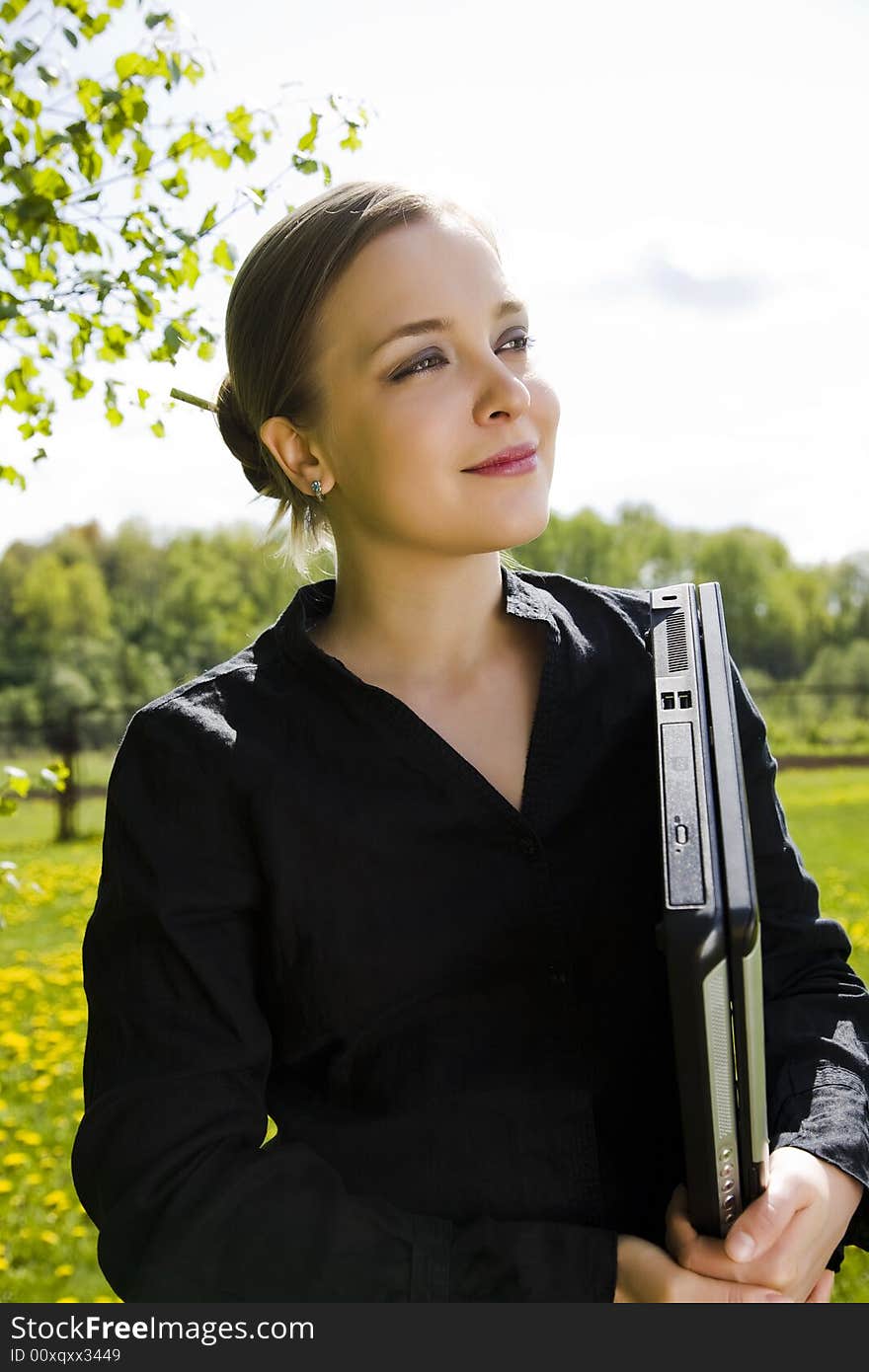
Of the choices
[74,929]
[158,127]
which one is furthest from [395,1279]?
[74,929]

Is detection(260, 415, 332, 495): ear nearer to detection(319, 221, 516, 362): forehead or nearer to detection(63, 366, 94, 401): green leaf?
detection(319, 221, 516, 362): forehead

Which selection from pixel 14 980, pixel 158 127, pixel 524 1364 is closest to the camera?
pixel 524 1364

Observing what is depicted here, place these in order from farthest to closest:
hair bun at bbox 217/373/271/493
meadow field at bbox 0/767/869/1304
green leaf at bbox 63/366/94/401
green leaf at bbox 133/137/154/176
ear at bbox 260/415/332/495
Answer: meadow field at bbox 0/767/869/1304, green leaf at bbox 63/366/94/401, green leaf at bbox 133/137/154/176, hair bun at bbox 217/373/271/493, ear at bbox 260/415/332/495

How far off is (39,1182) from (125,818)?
142 inches

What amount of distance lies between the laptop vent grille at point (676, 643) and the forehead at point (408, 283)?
51 cm

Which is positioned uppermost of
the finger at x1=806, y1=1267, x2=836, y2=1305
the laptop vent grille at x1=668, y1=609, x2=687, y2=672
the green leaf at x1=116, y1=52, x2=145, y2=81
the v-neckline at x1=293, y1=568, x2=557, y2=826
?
the green leaf at x1=116, y1=52, x2=145, y2=81

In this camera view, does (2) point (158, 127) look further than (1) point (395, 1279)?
Yes

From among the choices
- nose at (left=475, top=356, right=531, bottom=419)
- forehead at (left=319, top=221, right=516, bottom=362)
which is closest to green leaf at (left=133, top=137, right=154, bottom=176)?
forehead at (left=319, top=221, right=516, bottom=362)

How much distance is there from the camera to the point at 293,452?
1971mm

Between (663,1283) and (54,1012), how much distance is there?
20.0ft

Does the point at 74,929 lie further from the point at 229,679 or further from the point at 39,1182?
the point at 229,679

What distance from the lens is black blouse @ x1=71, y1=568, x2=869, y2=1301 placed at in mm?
1481

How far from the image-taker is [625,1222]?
5.53 ft

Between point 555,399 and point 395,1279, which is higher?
point 555,399
